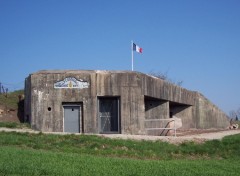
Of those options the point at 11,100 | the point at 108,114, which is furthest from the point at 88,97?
the point at 11,100

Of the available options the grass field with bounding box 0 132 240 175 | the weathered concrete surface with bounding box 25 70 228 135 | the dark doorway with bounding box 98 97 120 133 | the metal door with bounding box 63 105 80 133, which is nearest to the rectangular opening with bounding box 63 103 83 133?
the metal door with bounding box 63 105 80 133

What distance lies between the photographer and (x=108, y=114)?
27.9m

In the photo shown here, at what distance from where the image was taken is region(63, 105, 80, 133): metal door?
27156mm

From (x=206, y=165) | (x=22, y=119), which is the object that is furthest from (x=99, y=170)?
(x=22, y=119)

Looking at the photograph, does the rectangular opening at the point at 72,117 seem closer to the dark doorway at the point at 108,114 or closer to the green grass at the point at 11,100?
the dark doorway at the point at 108,114

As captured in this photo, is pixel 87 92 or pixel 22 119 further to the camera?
pixel 22 119

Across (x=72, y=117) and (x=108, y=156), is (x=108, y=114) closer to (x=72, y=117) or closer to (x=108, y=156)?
(x=72, y=117)

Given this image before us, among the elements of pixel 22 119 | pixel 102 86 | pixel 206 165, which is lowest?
pixel 206 165

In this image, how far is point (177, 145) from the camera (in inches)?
843

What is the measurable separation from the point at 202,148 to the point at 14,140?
339 inches

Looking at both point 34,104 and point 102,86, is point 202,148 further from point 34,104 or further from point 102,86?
point 34,104

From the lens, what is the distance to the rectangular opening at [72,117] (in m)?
27.2

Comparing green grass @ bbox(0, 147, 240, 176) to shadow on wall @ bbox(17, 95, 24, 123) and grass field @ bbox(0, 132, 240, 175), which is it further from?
shadow on wall @ bbox(17, 95, 24, 123)

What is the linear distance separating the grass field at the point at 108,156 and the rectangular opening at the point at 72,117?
234 inches
